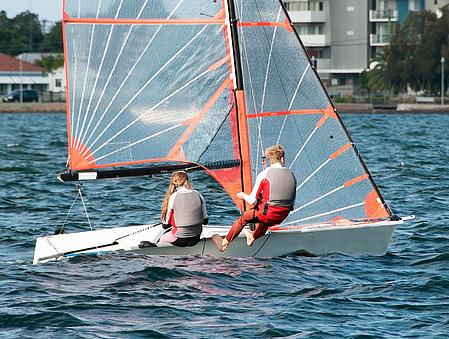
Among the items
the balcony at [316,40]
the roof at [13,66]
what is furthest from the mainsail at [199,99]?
the roof at [13,66]

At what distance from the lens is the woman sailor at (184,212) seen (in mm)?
15305

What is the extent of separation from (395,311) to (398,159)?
82.7 ft

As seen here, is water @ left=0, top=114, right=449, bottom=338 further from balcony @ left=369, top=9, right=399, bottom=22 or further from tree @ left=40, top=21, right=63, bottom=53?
tree @ left=40, top=21, right=63, bottom=53

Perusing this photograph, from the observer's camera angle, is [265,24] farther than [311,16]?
No

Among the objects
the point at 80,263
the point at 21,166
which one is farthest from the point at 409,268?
the point at 21,166

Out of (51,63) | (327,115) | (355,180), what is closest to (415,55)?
(51,63)

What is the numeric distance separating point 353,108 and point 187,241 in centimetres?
→ 7486

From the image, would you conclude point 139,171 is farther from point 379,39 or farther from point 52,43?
point 52,43

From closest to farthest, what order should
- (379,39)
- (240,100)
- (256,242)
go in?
(256,242), (240,100), (379,39)

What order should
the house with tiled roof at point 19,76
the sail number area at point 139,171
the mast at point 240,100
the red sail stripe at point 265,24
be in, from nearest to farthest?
the sail number area at point 139,171, the mast at point 240,100, the red sail stripe at point 265,24, the house with tiled roof at point 19,76

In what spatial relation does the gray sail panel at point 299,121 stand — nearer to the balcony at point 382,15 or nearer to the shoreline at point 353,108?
the shoreline at point 353,108

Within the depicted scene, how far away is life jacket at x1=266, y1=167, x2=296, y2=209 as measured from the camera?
15188 millimetres

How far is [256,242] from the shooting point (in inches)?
631

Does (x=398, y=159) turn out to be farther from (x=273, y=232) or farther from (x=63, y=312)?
(x=63, y=312)
